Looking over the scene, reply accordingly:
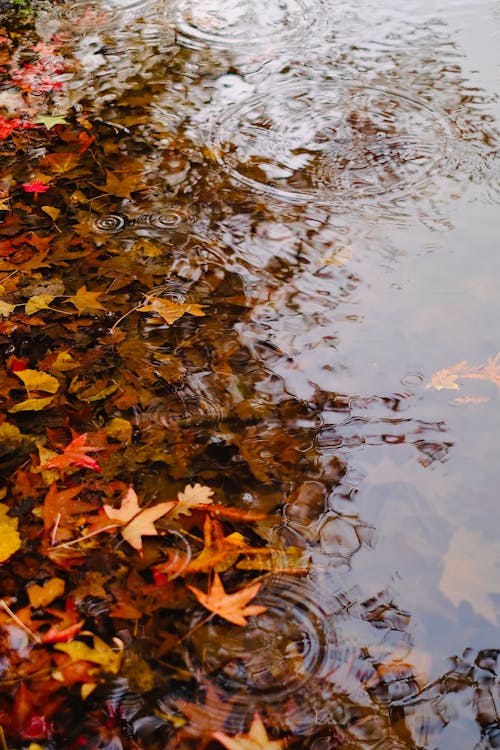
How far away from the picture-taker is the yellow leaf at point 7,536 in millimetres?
1695

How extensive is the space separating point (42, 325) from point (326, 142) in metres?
1.75

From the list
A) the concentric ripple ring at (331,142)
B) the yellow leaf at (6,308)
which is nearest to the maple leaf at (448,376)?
the concentric ripple ring at (331,142)

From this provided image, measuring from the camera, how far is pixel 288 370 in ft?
7.12

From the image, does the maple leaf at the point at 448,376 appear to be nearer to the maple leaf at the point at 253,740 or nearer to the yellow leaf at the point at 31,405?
the maple leaf at the point at 253,740

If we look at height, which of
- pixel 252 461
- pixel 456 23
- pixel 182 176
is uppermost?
pixel 456 23

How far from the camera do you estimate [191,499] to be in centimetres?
180

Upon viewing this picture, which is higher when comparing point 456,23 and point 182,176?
point 456,23

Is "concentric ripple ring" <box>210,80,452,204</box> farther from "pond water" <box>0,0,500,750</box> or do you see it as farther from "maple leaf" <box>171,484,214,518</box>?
"maple leaf" <box>171,484,214,518</box>

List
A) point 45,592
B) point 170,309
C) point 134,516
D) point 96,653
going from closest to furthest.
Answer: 1. point 96,653
2. point 45,592
3. point 134,516
4. point 170,309

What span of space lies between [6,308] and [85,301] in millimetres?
308

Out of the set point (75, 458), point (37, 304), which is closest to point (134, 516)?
point (75, 458)

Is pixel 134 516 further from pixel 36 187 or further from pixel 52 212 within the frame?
pixel 36 187

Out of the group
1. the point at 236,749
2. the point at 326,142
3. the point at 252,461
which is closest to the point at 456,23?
the point at 326,142

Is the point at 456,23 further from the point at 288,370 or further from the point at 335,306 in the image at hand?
the point at 288,370
